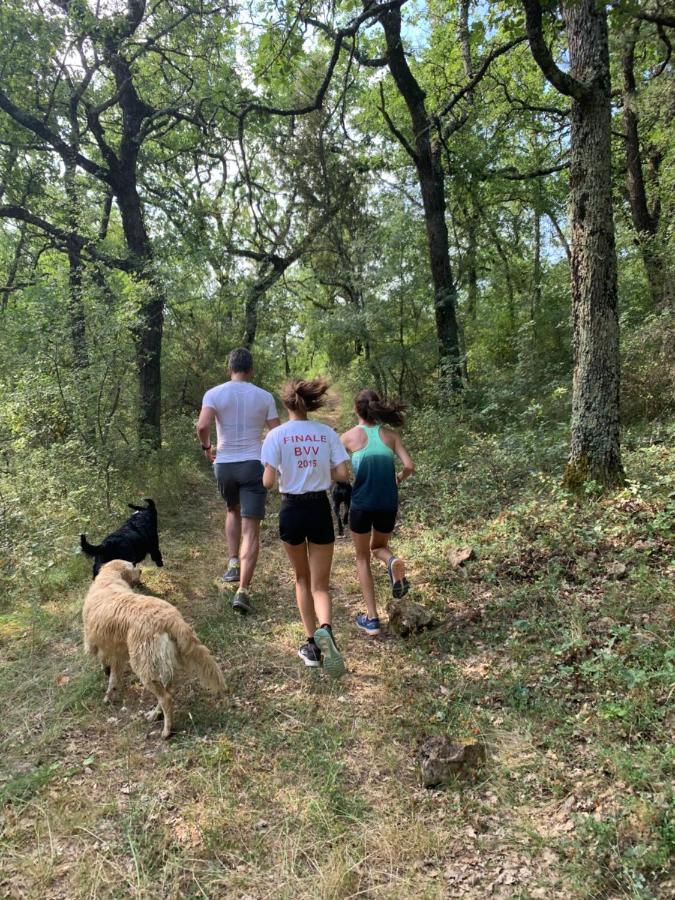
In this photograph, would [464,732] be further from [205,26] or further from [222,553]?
[205,26]

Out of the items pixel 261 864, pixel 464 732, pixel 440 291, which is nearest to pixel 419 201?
pixel 440 291

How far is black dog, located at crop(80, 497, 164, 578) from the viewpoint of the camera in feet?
14.6

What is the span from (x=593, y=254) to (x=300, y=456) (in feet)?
11.7

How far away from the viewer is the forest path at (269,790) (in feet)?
7.21

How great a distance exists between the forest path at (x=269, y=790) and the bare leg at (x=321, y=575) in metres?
0.50

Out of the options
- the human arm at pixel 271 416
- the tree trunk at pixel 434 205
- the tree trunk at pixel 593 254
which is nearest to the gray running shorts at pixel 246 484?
the human arm at pixel 271 416

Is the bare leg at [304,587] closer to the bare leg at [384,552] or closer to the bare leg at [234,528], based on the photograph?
the bare leg at [384,552]

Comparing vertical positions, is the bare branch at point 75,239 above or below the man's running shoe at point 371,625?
above

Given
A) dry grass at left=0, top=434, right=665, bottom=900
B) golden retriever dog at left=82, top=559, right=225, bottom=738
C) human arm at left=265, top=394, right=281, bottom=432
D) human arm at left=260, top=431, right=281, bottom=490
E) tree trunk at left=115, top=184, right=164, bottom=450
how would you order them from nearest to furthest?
dry grass at left=0, top=434, right=665, bottom=900
golden retriever dog at left=82, top=559, right=225, bottom=738
human arm at left=260, top=431, right=281, bottom=490
human arm at left=265, top=394, right=281, bottom=432
tree trunk at left=115, top=184, right=164, bottom=450

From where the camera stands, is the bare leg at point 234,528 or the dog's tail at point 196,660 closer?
the dog's tail at point 196,660

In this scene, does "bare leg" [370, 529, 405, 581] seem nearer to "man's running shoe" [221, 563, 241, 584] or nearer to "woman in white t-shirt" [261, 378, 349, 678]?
"woman in white t-shirt" [261, 378, 349, 678]

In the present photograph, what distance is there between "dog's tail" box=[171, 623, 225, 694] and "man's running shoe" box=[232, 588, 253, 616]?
138 cm

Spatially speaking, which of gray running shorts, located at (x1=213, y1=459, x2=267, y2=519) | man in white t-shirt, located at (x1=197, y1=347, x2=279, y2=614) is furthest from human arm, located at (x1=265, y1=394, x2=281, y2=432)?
gray running shorts, located at (x1=213, y1=459, x2=267, y2=519)

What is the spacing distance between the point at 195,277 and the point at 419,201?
6.22 meters
